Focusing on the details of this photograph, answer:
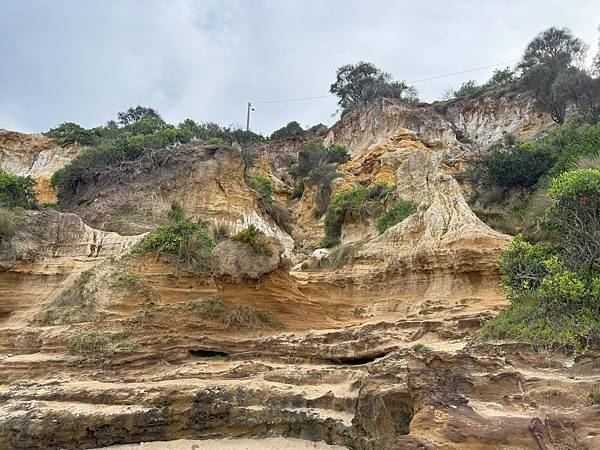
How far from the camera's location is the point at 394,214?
70.1ft

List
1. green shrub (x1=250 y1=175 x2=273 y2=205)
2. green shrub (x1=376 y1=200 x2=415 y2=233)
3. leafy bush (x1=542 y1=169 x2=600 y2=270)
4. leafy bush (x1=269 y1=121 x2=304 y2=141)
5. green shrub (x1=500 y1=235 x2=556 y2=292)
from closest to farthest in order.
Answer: leafy bush (x1=542 y1=169 x2=600 y2=270) < green shrub (x1=500 y1=235 x2=556 y2=292) < green shrub (x1=376 y1=200 x2=415 y2=233) < green shrub (x1=250 y1=175 x2=273 y2=205) < leafy bush (x1=269 y1=121 x2=304 y2=141)

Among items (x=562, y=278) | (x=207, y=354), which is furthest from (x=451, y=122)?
(x=562, y=278)

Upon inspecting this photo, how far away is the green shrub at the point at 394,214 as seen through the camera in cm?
2094

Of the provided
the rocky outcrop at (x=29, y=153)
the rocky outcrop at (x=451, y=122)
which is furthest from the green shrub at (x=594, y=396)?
the rocky outcrop at (x=29, y=153)

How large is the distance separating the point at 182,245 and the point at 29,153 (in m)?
31.6

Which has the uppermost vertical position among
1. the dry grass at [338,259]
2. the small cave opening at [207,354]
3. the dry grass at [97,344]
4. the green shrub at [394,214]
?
the green shrub at [394,214]

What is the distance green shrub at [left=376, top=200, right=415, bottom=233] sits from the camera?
20938mm

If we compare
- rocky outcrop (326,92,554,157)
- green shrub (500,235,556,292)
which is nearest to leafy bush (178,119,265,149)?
rocky outcrop (326,92,554,157)

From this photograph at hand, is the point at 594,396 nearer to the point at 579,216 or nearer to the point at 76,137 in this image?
the point at 579,216

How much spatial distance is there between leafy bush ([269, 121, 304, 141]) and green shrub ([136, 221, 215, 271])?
127 feet

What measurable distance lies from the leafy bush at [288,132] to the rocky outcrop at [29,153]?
68.7 feet

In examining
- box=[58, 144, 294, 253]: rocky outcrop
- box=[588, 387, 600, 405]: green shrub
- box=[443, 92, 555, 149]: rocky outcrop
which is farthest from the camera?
box=[443, 92, 555, 149]: rocky outcrop

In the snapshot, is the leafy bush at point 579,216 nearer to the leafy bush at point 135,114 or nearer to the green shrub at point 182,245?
the green shrub at point 182,245

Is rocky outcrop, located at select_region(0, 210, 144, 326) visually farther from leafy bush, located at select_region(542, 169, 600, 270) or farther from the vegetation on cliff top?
the vegetation on cliff top
